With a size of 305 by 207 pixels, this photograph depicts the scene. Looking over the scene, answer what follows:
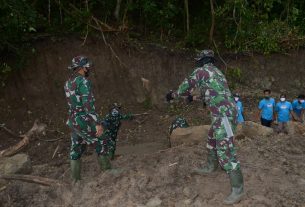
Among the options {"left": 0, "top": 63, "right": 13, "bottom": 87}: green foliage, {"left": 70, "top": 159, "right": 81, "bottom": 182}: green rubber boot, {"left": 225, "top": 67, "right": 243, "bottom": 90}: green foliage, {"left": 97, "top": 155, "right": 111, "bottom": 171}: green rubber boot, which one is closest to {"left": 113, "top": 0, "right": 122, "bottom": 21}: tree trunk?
{"left": 0, "top": 63, "right": 13, "bottom": 87}: green foliage

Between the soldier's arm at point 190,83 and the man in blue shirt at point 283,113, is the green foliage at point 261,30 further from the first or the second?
the soldier's arm at point 190,83

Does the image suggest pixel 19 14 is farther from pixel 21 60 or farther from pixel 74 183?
pixel 74 183

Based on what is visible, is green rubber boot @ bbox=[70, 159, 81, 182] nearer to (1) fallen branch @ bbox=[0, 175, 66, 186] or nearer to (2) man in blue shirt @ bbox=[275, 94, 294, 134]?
(1) fallen branch @ bbox=[0, 175, 66, 186]

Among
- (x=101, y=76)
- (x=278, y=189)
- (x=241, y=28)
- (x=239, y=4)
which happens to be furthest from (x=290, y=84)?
(x=278, y=189)

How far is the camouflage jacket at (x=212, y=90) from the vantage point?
5.66m

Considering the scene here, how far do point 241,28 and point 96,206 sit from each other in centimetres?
891

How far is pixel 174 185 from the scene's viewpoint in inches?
249

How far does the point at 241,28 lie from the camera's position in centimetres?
1358

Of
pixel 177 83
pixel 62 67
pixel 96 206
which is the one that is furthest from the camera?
pixel 177 83

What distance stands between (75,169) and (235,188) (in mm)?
2355

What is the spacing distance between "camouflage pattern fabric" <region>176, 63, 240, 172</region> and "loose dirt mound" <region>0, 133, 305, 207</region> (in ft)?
1.88

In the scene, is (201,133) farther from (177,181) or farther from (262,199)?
(262,199)

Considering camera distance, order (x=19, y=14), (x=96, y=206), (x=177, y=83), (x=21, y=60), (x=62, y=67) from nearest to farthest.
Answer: (x=96, y=206)
(x=19, y=14)
(x=21, y=60)
(x=62, y=67)
(x=177, y=83)

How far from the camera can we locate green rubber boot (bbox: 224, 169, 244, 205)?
5598mm
